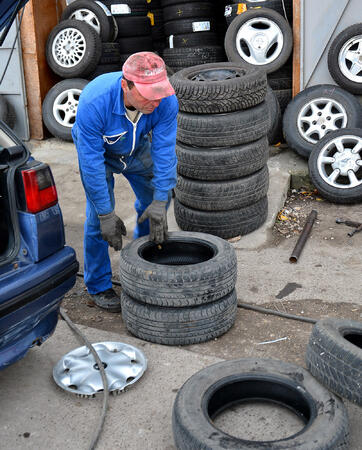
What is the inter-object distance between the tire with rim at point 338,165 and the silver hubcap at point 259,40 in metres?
1.61

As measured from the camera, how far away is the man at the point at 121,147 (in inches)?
139

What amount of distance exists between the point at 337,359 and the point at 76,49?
623cm

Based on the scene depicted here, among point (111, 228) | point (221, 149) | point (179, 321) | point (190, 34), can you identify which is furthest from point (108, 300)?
point (190, 34)

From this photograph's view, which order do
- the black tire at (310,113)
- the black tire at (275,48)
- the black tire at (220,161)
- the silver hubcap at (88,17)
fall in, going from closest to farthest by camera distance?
the black tire at (220,161)
the black tire at (310,113)
the black tire at (275,48)
the silver hubcap at (88,17)

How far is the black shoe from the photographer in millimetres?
4281

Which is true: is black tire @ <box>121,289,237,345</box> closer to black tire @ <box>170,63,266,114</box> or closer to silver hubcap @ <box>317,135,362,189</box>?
black tire @ <box>170,63,266,114</box>

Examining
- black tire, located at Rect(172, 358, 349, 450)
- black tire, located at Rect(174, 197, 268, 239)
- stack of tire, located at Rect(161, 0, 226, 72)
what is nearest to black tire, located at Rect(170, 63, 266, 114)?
black tire, located at Rect(174, 197, 268, 239)

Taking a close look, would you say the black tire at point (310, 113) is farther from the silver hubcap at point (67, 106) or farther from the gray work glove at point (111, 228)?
the gray work glove at point (111, 228)

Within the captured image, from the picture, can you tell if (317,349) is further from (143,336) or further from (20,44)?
(20,44)

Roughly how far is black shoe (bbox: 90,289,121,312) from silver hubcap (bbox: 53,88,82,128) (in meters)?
4.14

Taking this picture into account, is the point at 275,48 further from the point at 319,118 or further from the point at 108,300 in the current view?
the point at 108,300

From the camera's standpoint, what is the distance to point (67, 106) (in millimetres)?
7938

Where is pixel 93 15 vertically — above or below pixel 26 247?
above

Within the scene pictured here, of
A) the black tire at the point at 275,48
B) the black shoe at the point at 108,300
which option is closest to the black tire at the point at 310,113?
the black tire at the point at 275,48
